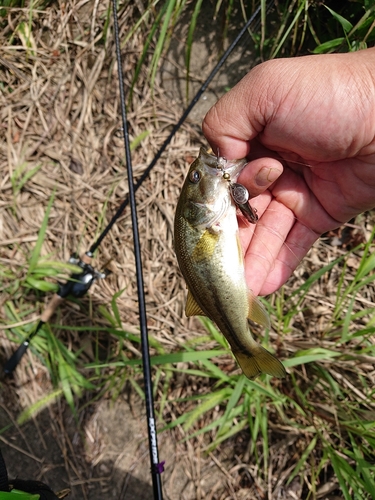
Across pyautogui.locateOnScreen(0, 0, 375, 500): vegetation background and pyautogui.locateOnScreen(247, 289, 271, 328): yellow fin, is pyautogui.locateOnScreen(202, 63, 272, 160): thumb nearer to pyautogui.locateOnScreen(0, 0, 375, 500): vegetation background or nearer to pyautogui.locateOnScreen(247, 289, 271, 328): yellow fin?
pyautogui.locateOnScreen(247, 289, 271, 328): yellow fin

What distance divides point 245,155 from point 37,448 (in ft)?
10.3

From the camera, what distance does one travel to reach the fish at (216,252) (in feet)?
7.22

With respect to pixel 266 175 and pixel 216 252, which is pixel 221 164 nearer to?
pixel 266 175

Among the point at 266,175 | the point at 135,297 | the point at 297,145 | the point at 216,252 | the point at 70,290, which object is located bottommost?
the point at 135,297

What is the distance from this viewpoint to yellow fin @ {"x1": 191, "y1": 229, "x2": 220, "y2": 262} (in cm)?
220

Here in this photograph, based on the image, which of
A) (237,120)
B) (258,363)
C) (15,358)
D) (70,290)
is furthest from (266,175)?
(15,358)

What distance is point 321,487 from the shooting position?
10.9 feet

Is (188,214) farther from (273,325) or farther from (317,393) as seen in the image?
(317,393)

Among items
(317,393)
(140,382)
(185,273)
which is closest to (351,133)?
(185,273)

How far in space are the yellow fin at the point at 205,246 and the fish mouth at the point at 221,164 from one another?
1.05 ft

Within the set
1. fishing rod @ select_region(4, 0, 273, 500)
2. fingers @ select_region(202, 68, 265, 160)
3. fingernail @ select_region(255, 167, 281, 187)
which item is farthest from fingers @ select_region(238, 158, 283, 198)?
fishing rod @ select_region(4, 0, 273, 500)

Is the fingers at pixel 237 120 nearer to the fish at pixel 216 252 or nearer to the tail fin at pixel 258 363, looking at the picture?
the fish at pixel 216 252

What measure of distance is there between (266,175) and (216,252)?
479mm

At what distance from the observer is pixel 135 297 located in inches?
150
